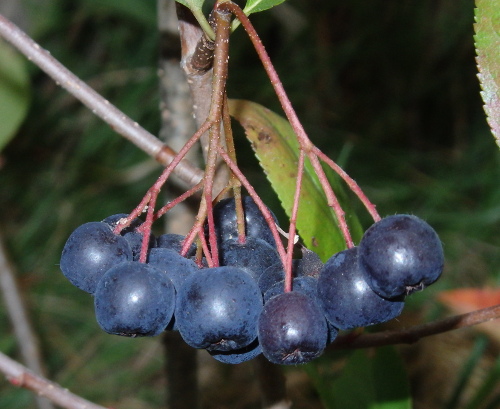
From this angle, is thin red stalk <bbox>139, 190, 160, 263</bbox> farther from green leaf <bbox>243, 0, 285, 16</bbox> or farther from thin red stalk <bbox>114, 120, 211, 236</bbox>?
green leaf <bbox>243, 0, 285, 16</bbox>

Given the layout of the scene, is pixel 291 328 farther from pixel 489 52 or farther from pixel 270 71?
pixel 489 52

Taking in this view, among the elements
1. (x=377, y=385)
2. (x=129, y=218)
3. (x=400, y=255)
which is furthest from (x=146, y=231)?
(x=377, y=385)

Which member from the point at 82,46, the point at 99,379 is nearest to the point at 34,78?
the point at 82,46

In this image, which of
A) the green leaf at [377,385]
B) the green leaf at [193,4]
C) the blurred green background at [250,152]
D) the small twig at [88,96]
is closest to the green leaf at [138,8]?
the blurred green background at [250,152]

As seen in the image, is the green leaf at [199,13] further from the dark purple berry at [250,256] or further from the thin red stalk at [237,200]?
the dark purple berry at [250,256]

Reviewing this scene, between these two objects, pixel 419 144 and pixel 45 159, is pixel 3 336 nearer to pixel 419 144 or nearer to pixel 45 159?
pixel 45 159

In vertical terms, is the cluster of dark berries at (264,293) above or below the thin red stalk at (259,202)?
below
